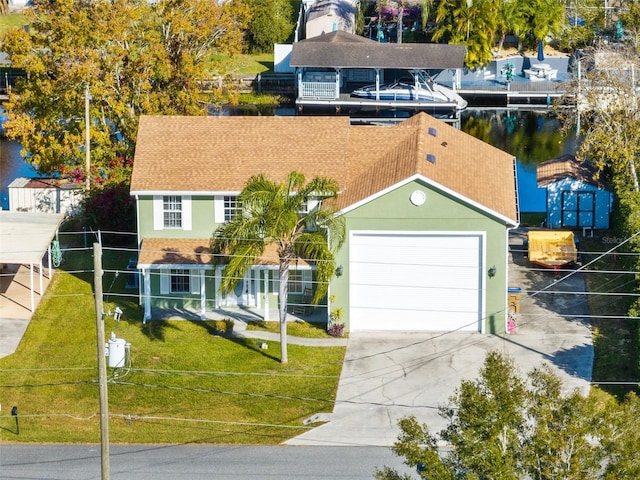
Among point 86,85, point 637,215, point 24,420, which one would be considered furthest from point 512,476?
point 86,85

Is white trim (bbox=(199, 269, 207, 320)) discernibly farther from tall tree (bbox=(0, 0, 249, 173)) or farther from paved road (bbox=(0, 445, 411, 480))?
tall tree (bbox=(0, 0, 249, 173))

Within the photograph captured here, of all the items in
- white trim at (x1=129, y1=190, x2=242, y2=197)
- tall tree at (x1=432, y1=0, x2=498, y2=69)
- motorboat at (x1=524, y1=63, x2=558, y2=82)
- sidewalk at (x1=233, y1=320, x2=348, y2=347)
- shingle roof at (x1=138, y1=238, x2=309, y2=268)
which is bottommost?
sidewalk at (x1=233, y1=320, x2=348, y2=347)

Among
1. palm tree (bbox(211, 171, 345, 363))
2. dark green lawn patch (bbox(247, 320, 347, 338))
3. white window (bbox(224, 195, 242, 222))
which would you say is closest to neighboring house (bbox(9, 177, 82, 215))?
white window (bbox(224, 195, 242, 222))

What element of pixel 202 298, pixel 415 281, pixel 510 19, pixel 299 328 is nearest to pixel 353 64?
pixel 510 19

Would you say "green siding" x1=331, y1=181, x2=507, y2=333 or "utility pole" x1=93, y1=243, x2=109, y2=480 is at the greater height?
"green siding" x1=331, y1=181, x2=507, y2=333

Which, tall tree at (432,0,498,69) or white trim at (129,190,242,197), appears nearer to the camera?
white trim at (129,190,242,197)

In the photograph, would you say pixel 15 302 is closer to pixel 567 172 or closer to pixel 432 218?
pixel 432 218

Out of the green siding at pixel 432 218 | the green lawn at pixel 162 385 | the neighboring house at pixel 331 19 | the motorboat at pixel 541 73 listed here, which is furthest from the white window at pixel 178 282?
the motorboat at pixel 541 73

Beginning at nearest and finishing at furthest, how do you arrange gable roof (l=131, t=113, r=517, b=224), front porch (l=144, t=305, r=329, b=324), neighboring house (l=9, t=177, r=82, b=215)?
gable roof (l=131, t=113, r=517, b=224)
front porch (l=144, t=305, r=329, b=324)
neighboring house (l=9, t=177, r=82, b=215)
